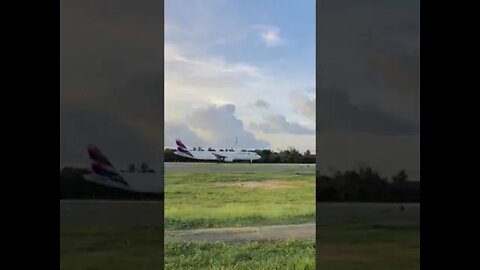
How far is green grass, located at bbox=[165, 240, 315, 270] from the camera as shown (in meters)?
3.49

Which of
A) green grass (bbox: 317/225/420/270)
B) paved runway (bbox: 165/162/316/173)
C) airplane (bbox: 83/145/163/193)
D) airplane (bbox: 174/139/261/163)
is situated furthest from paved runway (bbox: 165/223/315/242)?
airplane (bbox: 83/145/163/193)

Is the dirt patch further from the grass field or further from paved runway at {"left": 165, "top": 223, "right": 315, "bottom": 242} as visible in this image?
the grass field

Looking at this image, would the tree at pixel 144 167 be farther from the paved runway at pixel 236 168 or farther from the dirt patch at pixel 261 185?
the dirt patch at pixel 261 185

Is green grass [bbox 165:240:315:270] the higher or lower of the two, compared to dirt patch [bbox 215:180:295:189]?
lower

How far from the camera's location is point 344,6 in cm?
285

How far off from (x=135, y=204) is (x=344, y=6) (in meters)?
1.61

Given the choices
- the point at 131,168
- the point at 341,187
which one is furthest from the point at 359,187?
the point at 131,168

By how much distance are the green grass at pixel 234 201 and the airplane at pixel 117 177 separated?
1.70ft

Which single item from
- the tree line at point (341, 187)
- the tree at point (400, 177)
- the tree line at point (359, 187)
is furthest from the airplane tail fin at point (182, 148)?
the tree at point (400, 177)

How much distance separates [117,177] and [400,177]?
1.58 metres

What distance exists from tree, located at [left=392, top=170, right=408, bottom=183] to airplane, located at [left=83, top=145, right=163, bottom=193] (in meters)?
1.30

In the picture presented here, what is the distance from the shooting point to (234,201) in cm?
371

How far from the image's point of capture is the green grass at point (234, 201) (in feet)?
11.4
